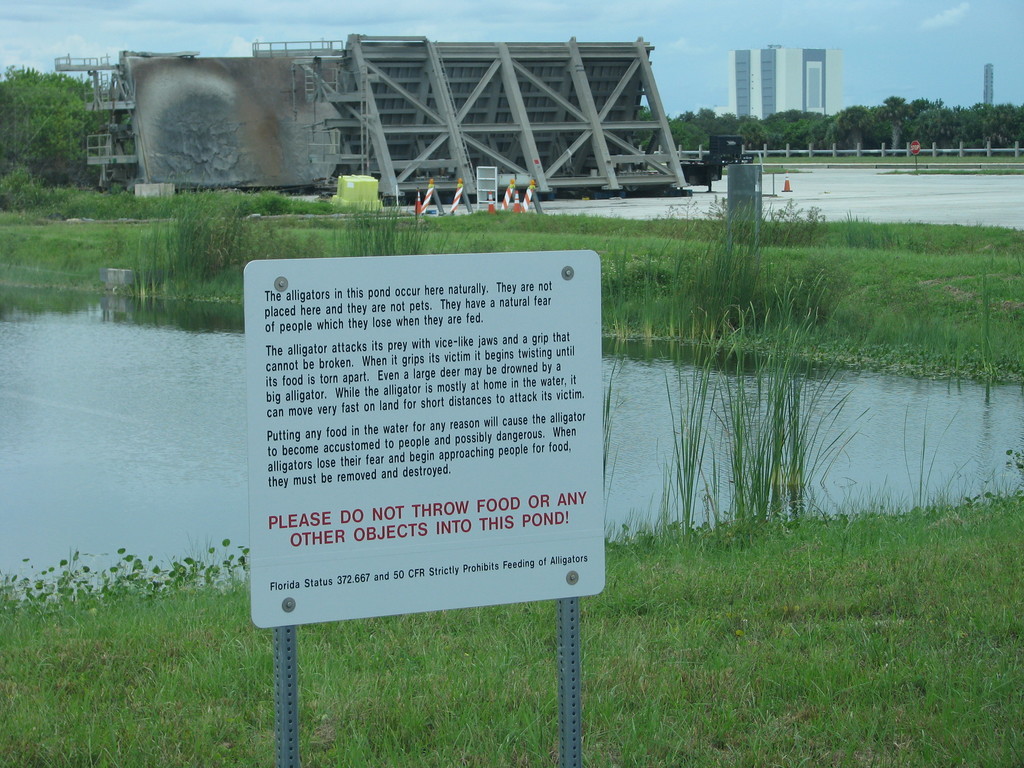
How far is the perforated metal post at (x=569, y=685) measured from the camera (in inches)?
125

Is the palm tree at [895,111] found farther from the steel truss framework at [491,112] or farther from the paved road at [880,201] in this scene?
the steel truss framework at [491,112]

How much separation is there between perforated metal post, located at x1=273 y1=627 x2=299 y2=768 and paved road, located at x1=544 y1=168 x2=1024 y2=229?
1516cm

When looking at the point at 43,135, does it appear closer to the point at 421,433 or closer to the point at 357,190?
the point at 357,190

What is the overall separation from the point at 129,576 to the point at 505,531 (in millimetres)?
3666

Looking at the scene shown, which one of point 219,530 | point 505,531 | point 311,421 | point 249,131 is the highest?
point 249,131

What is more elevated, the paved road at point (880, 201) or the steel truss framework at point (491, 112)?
the steel truss framework at point (491, 112)

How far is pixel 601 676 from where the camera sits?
427cm

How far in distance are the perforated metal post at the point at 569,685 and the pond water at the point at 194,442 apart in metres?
4.38

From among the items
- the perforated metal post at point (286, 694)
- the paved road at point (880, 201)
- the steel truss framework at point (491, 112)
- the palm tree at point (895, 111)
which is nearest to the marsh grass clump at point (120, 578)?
the perforated metal post at point (286, 694)

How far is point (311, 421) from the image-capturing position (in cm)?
291

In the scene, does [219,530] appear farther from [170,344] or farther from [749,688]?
[170,344]

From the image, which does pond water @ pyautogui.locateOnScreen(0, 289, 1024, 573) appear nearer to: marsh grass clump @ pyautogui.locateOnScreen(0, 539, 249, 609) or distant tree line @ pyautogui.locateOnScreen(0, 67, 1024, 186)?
marsh grass clump @ pyautogui.locateOnScreen(0, 539, 249, 609)

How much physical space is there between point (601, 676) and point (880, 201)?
2687cm

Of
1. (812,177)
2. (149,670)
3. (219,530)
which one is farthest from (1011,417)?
(812,177)
